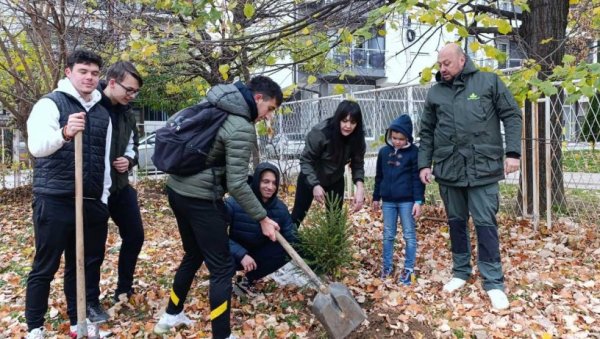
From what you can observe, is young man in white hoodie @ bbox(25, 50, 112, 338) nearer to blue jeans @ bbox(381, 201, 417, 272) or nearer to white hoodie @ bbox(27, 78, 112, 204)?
white hoodie @ bbox(27, 78, 112, 204)

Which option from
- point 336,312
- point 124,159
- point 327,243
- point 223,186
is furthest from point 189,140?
point 327,243

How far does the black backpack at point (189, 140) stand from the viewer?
263cm

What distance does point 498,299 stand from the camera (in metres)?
3.36

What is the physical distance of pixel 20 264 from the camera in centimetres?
507

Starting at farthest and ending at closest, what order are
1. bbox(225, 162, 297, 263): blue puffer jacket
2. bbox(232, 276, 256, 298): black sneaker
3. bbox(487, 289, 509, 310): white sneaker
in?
1. bbox(232, 276, 256, 298): black sneaker
2. bbox(225, 162, 297, 263): blue puffer jacket
3. bbox(487, 289, 509, 310): white sneaker

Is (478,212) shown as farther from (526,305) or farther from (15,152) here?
(15,152)

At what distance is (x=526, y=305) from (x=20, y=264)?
15.8ft

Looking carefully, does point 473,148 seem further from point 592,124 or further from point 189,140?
Answer: point 592,124

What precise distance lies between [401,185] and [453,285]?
0.85m

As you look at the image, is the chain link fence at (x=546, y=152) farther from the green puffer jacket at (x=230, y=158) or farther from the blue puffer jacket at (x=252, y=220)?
the green puffer jacket at (x=230, y=158)

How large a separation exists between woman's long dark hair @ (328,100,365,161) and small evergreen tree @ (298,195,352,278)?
1.70 ft

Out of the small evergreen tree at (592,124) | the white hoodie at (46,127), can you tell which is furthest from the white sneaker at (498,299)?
the white hoodie at (46,127)

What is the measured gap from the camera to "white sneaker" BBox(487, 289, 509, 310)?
3318 mm

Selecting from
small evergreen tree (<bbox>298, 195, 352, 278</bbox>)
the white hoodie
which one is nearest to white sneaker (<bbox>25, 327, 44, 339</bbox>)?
the white hoodie
